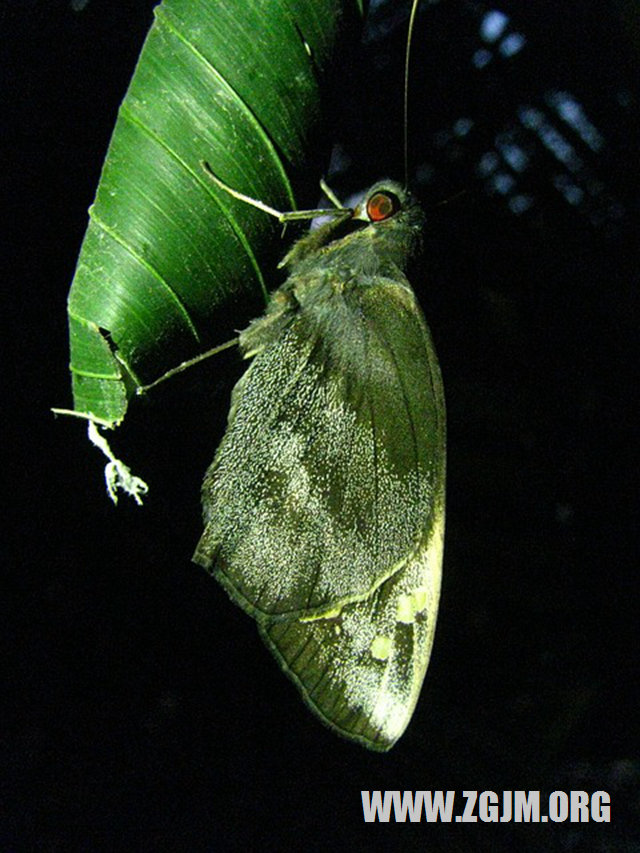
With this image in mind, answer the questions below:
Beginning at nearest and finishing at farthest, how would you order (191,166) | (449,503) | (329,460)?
(191,166)
(329,460)
(449,503)

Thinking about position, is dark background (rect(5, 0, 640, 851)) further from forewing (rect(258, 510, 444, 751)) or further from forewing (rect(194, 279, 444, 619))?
forewing (rect(258, 510, 444, 751))

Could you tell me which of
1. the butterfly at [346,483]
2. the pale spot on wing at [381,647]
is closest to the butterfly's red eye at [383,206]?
the butterfly at [346,483]

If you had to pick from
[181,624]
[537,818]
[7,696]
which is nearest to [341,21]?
[181,624]

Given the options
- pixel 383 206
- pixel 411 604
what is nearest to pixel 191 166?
pixel 383 206

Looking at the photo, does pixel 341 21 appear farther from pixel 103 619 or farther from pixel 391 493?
pixel 103 619

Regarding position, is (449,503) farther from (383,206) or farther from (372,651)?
(383,206)
